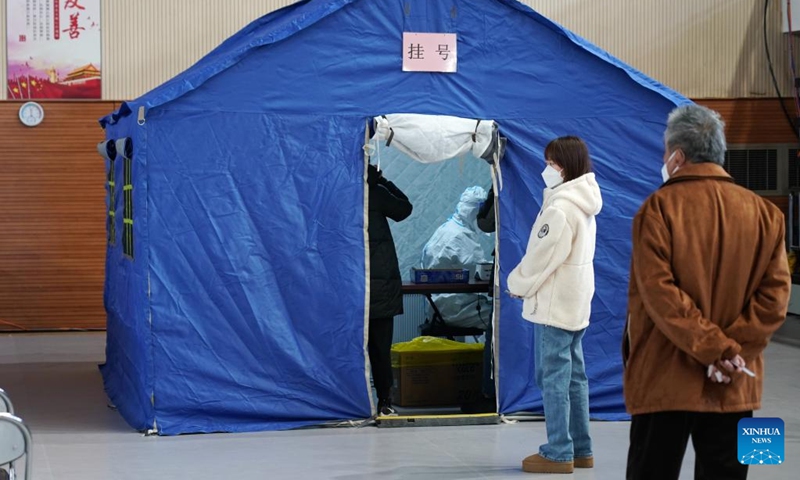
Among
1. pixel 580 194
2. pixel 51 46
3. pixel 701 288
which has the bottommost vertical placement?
pixel 701 288

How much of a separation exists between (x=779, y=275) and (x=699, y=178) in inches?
12.6

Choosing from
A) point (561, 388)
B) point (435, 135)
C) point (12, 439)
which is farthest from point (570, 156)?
point (12, 439)

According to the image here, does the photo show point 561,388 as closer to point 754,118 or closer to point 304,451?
point 304,451

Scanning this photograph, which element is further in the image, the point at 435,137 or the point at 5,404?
the point at 435,137

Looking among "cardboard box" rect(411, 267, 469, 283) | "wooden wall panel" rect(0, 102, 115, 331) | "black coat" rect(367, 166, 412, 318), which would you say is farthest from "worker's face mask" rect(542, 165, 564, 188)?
"wooden wall panel" rect(0, 102, 115, 331)

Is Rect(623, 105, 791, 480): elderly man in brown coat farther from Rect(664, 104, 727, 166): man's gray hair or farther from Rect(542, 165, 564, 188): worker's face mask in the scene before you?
Rect(542, 165, 564, 188): worker's face mask

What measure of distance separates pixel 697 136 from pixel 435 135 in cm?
289

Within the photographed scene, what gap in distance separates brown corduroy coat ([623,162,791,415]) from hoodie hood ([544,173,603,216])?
5.46 ft

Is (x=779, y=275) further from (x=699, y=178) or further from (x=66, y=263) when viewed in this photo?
(x=66, y=263)

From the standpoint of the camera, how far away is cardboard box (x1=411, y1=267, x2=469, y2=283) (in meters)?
6.81

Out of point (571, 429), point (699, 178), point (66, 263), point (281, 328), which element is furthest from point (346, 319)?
point (66, 263)

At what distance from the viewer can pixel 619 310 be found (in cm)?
620

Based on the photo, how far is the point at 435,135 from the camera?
593 cm

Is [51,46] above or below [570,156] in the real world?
above
